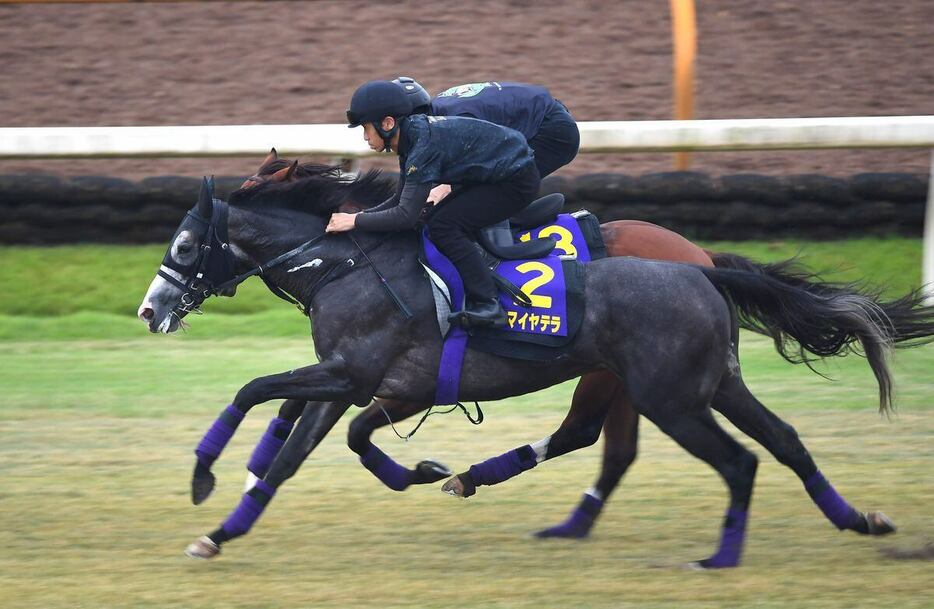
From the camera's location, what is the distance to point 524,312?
5598 mm

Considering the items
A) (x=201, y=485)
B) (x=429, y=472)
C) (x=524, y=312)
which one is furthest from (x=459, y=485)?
(x=201, y=485)

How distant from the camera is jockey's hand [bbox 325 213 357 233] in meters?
5.71

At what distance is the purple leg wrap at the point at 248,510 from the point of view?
5520 mm

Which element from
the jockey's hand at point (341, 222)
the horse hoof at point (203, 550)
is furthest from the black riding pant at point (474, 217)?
the horse hoof at point (203, 550)

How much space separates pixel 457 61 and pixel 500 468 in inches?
286

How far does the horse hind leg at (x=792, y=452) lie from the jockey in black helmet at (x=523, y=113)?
4.67 ft

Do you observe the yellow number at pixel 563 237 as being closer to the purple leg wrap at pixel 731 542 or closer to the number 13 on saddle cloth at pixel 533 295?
the number 13 on saddle cloth at pixel 533 295

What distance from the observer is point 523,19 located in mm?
13430

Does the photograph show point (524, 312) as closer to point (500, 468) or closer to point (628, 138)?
point (500, 468)

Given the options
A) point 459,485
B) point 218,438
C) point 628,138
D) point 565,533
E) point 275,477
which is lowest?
point 565,533

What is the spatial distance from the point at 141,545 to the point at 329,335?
1204 mm

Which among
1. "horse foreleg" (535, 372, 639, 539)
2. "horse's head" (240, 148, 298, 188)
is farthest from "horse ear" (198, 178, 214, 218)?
"horse foreleg" (535, 372, 639, 539)

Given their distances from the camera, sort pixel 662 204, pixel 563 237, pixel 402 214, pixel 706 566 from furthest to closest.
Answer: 1. pixel 662 204
2. pixel 563 237
3. pixel 402 214
4. pixel 706 566

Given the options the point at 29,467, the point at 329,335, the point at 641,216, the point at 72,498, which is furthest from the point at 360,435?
the point at 641,216
